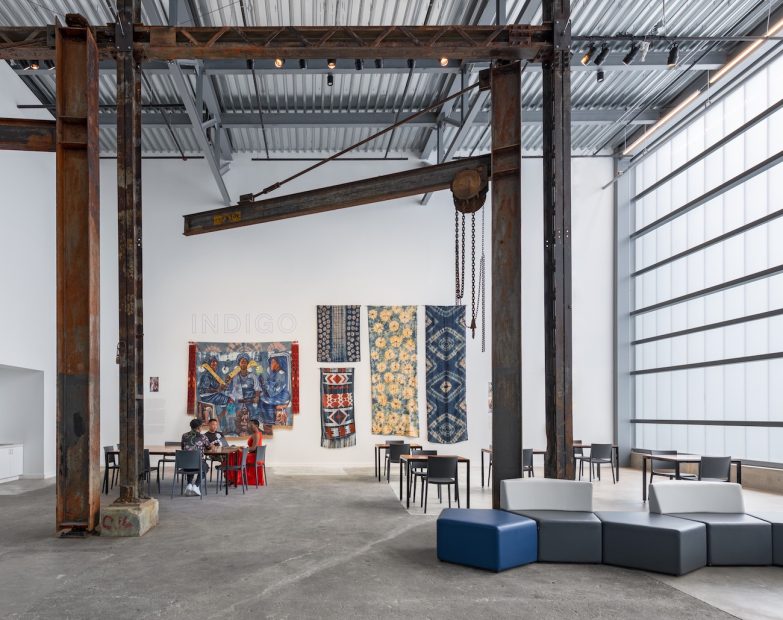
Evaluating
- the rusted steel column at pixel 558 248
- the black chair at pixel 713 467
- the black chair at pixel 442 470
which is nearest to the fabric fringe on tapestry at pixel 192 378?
the black chair at pixel 442 470

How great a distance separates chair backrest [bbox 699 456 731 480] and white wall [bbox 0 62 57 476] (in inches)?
392

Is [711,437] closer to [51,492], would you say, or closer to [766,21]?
[766,21]

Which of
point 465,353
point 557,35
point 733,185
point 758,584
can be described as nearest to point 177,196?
point 465,353

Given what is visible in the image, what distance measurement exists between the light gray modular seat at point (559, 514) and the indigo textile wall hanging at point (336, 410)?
24.5 ft

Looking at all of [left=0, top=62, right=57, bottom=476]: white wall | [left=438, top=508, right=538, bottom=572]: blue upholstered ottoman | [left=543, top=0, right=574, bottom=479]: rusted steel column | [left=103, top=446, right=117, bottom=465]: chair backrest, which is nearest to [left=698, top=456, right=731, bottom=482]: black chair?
[left=543, top=0, right=574, bottom=479]: rusted steel column

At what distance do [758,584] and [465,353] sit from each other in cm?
874

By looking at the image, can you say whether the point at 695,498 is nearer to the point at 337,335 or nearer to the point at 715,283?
the point at 715,283

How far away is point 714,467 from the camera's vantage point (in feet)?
26.8

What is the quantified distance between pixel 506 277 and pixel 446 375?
265 inches

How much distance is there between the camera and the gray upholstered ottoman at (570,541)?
17.4 ft

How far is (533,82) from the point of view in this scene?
11.1 meters

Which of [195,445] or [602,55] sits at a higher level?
[602,55]

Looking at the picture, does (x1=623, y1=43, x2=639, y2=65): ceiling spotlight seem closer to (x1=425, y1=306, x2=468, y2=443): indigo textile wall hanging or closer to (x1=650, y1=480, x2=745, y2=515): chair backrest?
(x1=650, y1=480, x2=745, y2=515): chair backrest

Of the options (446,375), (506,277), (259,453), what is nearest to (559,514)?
(506,277)
